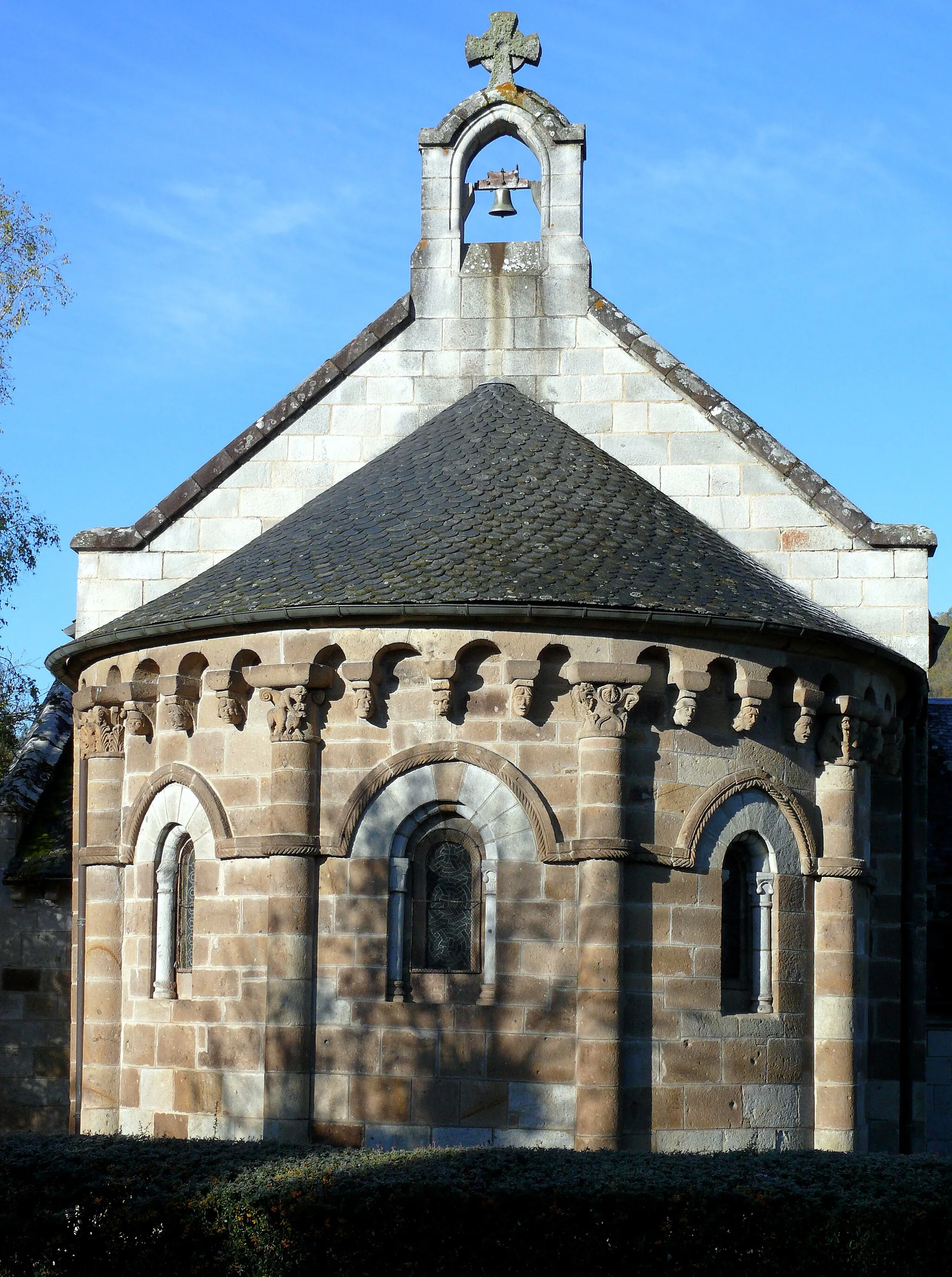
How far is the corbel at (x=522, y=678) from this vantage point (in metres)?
13.9

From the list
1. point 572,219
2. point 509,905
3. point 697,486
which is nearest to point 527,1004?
point 509,905

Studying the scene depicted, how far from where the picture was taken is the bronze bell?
19.3 meters

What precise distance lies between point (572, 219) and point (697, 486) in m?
3.33

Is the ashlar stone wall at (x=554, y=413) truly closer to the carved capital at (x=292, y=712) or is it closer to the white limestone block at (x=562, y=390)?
the white limestone block at (x=562, y=390)

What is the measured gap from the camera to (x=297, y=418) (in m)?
18.6

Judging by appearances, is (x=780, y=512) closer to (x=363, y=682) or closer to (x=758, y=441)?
(x=758, y=441)

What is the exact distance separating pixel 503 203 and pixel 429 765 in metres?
7.79

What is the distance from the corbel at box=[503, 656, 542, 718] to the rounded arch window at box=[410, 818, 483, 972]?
1.11 metres

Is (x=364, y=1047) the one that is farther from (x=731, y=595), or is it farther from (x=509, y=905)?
(x=731, y=595)

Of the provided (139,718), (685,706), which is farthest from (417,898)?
(139,718)

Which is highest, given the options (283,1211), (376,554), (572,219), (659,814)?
(572,219)

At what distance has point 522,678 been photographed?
1387 cm

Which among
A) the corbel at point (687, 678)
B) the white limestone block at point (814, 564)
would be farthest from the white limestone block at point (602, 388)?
the corbel at point (687, 678)

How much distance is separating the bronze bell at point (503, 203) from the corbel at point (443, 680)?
727cm
